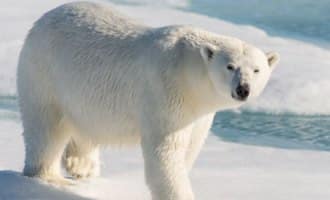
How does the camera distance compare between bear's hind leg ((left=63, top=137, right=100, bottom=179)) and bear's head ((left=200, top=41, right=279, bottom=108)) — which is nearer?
bear's head ((left=200, top=41, right=279, bottom=108))

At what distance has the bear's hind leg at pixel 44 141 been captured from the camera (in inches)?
185

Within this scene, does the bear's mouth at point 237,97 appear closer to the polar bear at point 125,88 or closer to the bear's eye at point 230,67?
the polar bear at point 125,88

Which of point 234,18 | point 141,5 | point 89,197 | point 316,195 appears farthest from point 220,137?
point 141,5

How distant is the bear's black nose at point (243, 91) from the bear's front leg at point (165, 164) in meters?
0.47

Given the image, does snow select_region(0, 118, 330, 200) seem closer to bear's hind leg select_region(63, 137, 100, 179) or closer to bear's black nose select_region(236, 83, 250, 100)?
bear's hind leg select_region(63, 137, 100, 179)

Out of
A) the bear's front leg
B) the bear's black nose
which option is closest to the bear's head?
the bear's black nose

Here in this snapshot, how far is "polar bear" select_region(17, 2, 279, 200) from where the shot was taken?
3.94 metres

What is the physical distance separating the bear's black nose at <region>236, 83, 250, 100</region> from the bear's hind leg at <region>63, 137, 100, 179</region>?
1.39 meters

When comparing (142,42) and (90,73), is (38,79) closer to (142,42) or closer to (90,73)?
(90,73)

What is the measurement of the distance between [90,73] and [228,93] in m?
0.97

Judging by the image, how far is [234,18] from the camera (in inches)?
543

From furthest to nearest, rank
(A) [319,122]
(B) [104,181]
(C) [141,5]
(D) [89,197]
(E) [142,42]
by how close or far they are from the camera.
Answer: (C) [141,5] → (A) [319,122] → (B) [104,181] → (D) [89,197] → (E) [142,42]

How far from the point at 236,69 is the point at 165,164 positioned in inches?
24.0

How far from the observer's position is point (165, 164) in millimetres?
4047
